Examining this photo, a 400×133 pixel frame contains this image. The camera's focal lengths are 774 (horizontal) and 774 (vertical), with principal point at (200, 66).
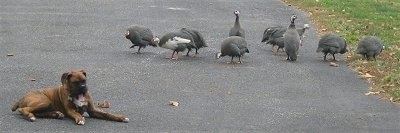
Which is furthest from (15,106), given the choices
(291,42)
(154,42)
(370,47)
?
(370,47)

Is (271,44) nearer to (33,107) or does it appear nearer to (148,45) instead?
(148,45)

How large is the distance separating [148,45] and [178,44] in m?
0.82

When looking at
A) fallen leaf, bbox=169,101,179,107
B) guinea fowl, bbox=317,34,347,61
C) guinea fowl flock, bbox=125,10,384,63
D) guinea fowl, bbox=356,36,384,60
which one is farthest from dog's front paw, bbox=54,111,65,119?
guinea fowl, bbox=356,36,384,60

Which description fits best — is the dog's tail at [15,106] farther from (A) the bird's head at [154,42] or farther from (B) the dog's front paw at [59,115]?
(A) the bird's head at [154,42]

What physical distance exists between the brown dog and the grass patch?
4209 mm

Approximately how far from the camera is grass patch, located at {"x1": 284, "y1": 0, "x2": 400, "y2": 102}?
1155cm

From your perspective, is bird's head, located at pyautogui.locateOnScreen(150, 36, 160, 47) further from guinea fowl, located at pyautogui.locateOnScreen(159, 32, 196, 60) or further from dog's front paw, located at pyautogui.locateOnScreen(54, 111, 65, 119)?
dog's front paw, located at pyautogui.locateOnScreen(54, 111, 65, 119)

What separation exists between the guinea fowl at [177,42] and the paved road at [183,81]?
0.24m

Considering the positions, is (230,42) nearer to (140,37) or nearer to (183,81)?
(140,37)

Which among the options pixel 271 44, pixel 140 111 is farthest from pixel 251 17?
pixel 140 111

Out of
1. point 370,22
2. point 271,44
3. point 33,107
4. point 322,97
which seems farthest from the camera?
point 370,22

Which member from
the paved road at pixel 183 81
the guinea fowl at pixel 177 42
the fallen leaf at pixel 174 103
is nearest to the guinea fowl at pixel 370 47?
the paved road at pixel 183 81

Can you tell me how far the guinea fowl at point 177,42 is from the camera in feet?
41.2

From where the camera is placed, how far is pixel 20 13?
59.9 ft
